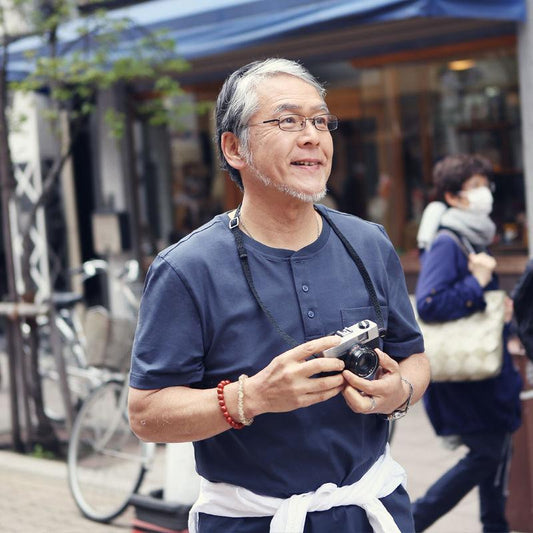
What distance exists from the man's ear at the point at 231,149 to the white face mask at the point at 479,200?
2.34 m

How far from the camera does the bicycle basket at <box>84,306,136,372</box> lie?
6793 mm

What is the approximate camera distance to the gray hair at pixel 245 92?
2498 millimetres

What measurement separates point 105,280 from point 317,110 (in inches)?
365

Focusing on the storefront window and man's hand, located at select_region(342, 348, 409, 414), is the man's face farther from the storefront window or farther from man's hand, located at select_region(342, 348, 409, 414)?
the storefront window

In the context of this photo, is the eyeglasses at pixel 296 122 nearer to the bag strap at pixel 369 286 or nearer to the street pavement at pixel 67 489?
the bag strap at pixel 369 286

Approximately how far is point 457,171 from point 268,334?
260 centimetres

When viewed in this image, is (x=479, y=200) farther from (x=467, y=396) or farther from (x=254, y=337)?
(x=254, y=337)

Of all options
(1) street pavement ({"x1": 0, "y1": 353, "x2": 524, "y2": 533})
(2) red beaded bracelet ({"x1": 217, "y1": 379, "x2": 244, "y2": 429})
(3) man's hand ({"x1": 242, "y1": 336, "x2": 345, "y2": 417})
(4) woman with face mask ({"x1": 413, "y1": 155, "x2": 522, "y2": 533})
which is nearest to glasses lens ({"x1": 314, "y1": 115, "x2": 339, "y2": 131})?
(3) man's hand ({"x1": 242, "y1": 336, "x2": 345, "y2": 417})

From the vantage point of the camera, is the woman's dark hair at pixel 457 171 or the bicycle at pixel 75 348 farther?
the bicycle at pixel 75 348

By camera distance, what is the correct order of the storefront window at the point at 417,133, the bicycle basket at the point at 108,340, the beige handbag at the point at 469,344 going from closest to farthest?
the beige handbag at the point at 469,344 → the bicycle basket at the point at 108,340 → the storefront window at the point at 417,133

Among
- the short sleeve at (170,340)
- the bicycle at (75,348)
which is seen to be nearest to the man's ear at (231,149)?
the short sleeve at (170,340)

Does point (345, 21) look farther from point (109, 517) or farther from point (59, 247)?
point (59, 247)

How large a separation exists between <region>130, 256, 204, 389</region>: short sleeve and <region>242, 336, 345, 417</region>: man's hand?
0.19 m

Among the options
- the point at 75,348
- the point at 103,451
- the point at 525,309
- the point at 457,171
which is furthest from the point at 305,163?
the point at 75,348
